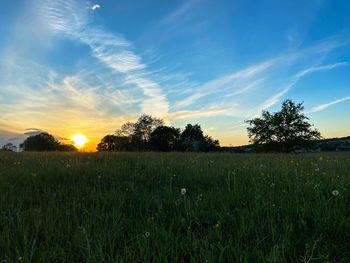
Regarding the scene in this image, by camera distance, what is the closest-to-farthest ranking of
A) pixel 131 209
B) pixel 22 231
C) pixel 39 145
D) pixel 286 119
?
pixel 22 231, pixel 131 209, pixel 286 119, pixel 39 145

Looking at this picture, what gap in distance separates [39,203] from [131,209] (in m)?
1.50

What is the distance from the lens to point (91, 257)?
1.61m

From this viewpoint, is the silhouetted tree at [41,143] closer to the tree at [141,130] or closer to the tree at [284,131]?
the tree at [141,130]

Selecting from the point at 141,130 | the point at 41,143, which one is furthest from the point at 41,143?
the point at 141,130

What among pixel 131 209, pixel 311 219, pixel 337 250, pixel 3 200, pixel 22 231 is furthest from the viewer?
pixel 3 200

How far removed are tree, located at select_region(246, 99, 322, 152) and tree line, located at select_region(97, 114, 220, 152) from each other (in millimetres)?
14143

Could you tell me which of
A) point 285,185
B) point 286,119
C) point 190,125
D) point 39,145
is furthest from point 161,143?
point 285,185

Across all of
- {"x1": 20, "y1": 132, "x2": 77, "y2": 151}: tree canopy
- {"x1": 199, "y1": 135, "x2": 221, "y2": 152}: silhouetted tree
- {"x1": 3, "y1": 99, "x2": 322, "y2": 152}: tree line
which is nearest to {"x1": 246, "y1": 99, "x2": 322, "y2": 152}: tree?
{"x1": 3, "y1": 99, "x2": 322, "y2": 152}: tree line

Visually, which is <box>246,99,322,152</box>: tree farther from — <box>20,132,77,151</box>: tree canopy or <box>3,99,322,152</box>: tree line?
<box>20,132,77,151</box>: tree canopy

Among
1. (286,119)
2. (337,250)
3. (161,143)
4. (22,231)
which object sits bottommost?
(337,250)

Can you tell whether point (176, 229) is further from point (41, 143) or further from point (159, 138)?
point (41, 143)

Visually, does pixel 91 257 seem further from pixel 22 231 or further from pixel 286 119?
pixel 286 119

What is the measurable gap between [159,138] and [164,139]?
138 cm

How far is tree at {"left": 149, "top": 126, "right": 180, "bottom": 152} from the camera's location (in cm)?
5097
